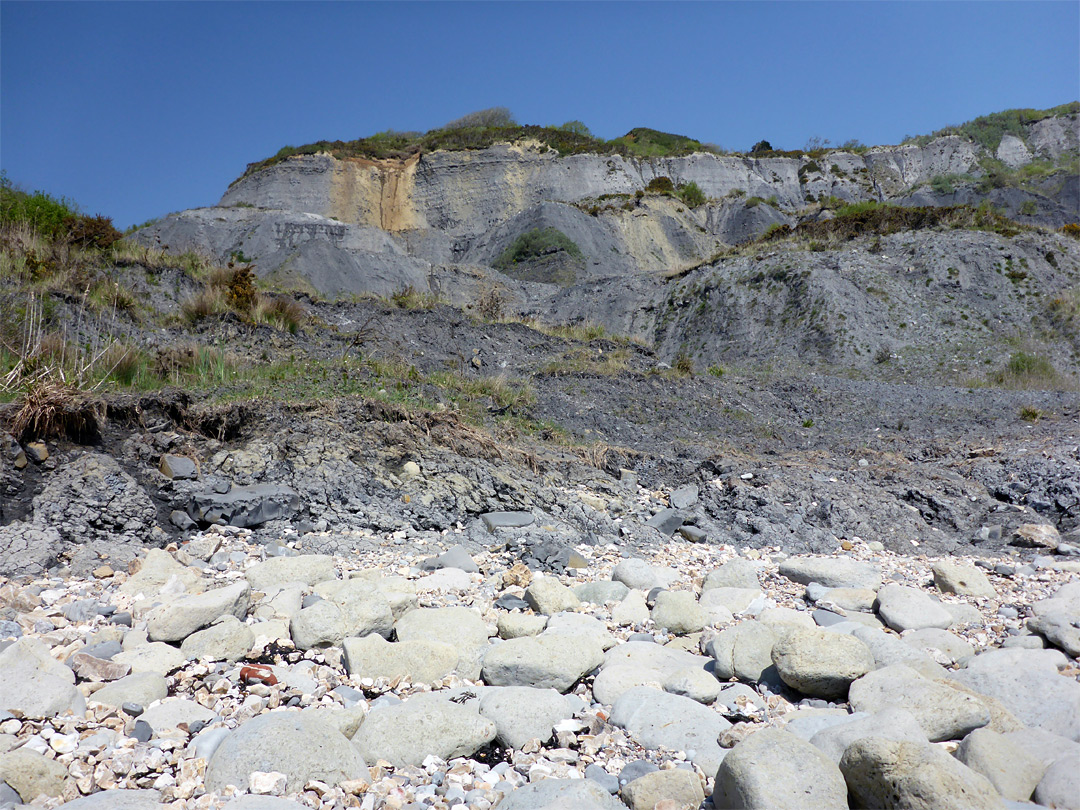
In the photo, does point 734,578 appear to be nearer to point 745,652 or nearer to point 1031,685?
point 745,652

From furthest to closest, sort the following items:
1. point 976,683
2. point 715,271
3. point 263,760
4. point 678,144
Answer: point 678,144, point 715,271, point 976,683, point 263,760

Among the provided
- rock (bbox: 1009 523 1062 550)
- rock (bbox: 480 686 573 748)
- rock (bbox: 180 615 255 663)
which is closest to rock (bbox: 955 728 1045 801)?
rock (bbox: 480 686 573 748)

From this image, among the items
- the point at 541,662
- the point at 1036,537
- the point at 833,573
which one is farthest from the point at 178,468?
the point at 1036,537

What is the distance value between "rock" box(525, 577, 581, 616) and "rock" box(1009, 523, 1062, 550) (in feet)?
16.4

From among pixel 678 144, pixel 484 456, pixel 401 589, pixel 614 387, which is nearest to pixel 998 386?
pixel 614 387

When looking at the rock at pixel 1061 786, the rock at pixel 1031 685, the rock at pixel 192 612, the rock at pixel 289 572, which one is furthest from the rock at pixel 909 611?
the rock at pixel 192 612

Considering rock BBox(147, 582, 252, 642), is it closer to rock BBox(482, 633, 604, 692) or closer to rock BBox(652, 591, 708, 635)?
rock BBox(482, 633, 604, 692)

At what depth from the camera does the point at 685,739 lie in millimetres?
2963

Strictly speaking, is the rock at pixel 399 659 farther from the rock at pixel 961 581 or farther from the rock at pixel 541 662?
the rock at pixel 961 581

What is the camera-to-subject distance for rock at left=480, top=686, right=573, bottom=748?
300 cm

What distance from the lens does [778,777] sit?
2410mm

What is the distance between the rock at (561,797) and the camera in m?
2.37

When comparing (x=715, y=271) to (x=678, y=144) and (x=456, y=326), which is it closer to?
(x=456, y=326)

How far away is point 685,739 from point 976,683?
1.80 m
